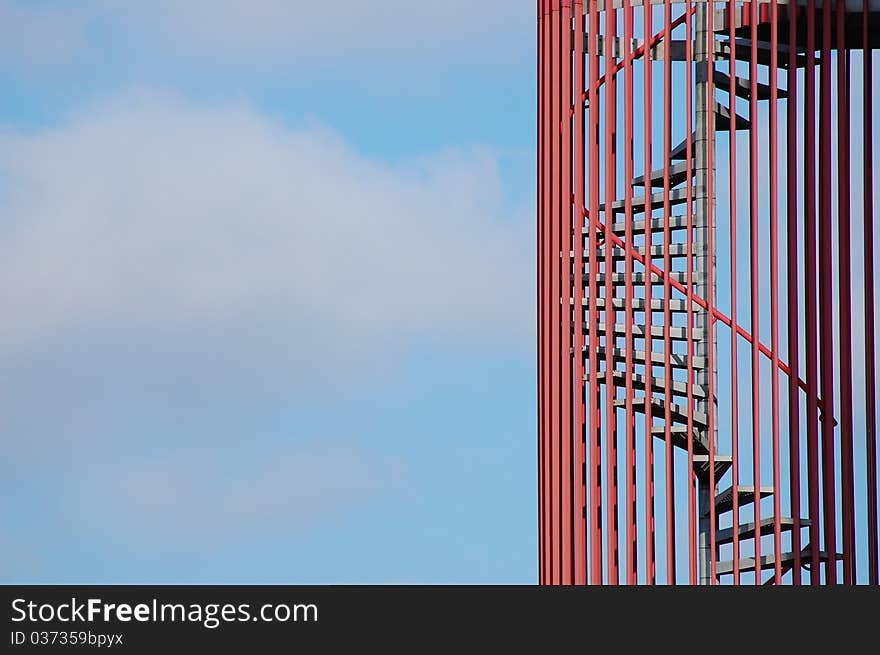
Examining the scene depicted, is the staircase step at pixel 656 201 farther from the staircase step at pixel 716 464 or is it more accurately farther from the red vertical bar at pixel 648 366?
the staircase step at pixel 716 464

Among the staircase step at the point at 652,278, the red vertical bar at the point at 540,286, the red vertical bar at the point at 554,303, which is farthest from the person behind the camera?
the red vertical bar at the point at 540,286

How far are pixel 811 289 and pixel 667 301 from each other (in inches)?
39.4

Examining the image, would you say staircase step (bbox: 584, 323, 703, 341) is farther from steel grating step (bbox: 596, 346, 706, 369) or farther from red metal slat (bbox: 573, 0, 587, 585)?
red metal slat (bbox: 573, 0, 587, 585)

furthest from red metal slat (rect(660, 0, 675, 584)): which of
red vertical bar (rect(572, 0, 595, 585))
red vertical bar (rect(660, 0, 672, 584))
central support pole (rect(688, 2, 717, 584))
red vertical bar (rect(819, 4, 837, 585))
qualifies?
red vertical bar (rect(819, 4, 837, 585))

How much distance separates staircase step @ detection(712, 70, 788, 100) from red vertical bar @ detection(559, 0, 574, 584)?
107cm

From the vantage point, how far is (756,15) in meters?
11.9

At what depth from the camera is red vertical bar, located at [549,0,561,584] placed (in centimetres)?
1251

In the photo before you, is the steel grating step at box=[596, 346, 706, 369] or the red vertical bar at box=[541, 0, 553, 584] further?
the red vertical bar at box=[541, 0, 553, 584]

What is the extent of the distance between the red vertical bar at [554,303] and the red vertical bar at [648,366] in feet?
2.30

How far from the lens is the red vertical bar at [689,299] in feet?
38.3

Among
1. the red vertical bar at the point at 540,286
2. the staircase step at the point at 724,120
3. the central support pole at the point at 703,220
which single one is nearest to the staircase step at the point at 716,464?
the central support pole at the point at 703,220
